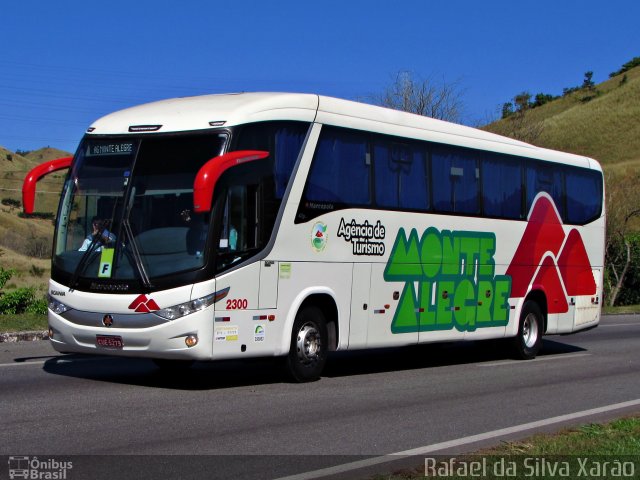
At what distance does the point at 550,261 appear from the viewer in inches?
731

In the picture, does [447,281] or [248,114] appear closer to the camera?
[248,114]

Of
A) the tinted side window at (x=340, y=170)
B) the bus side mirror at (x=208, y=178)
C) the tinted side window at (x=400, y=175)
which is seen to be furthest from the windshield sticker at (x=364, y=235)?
the bus side mirror at (x=208, y=178)

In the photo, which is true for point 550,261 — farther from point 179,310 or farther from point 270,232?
point 179,310

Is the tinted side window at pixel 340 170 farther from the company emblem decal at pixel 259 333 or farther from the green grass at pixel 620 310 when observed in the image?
the green grass at pixel 620 310

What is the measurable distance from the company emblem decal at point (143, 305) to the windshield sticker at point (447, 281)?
167 inches

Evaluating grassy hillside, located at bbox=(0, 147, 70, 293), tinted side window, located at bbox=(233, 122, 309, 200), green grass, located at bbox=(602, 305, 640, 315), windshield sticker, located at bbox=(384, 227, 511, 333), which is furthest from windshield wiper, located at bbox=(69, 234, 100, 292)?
green grass, located at bbox=(602, 305, 640, 315)

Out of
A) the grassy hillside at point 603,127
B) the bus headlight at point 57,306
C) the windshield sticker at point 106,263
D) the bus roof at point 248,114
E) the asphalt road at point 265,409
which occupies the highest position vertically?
the grassy hillside at point 603,127

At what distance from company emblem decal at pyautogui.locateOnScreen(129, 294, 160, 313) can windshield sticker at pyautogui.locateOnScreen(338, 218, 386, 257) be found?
3.16 meters

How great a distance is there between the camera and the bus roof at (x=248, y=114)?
12086mm

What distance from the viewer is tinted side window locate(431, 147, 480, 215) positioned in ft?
51.1

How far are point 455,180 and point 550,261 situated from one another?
11.8ft

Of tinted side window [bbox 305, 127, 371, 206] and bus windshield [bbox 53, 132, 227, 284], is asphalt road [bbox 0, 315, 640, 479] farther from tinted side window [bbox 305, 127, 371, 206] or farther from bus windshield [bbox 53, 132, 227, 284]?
tinted side window [bbox 305, 127, 371, 206]

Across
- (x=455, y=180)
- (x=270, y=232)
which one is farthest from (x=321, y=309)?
(x=455, y=180)

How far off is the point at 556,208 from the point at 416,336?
5.05 meters
